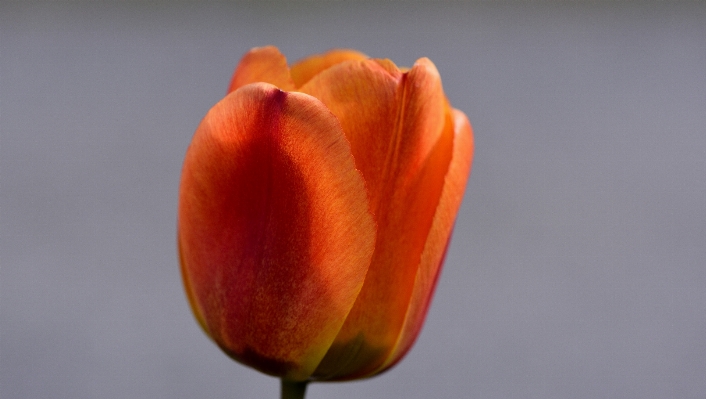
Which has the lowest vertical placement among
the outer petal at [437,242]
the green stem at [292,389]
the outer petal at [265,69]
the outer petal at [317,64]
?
the green stem at [292,389]

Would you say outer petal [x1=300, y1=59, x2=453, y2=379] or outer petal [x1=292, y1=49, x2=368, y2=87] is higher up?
outer petal [x1=292, y1=49, x2=368, y2=87]

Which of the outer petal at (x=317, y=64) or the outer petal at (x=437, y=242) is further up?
the outer petal at (x=317, y=64)
